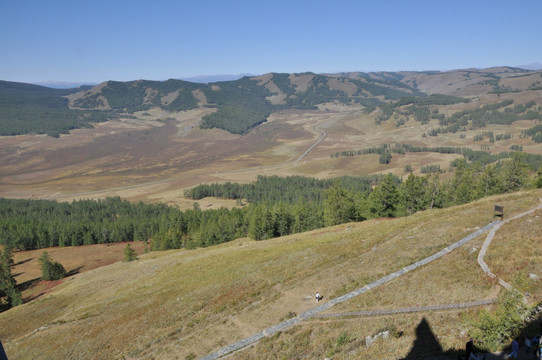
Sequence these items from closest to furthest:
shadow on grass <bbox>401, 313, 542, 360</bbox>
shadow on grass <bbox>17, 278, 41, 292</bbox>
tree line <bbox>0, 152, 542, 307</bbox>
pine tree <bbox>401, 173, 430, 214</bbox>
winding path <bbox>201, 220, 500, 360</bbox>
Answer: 1. shadow on grass <bbox>401, 313, 542, 360</bbox>
2. winding path <bbox>201, 220, 500, 360</bbox>
3. tree line <bbox>0, 152, 542, 307</bbox>
4. pine tree <bbox>401, 173, 430, 214</bbox>
5. shadow on grass <bbox>17, 278, 41, 292</bbox>

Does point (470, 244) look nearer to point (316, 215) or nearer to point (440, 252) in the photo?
point (440, 252)

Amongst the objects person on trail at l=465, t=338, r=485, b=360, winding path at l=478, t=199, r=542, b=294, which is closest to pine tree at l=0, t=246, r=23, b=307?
person on trail at l=465, t=338, r=485, b=360

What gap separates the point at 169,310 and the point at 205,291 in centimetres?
692

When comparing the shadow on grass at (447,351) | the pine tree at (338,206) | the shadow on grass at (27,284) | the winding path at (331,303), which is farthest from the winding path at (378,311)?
the shadow on grass at (27,284)

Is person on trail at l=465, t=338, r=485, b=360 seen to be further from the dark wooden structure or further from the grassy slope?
the dark wooden structure

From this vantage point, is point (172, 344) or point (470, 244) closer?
point (172, 344)

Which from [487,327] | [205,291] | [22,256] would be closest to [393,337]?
[487,327]

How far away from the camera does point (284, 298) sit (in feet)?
143

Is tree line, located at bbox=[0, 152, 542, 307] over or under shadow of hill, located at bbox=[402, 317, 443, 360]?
under

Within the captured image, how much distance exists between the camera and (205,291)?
53.7m

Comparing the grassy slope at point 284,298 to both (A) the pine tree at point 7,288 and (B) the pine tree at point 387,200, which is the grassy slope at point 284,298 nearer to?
(A) the pine tree at point 7,288

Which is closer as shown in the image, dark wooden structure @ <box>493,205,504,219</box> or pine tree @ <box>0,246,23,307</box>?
dark wooden structure @ <box>493,205,504,219</box>

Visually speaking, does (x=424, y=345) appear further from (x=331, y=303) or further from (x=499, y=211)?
(x=499, y=211)

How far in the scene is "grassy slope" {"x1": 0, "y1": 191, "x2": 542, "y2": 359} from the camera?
107 ft
